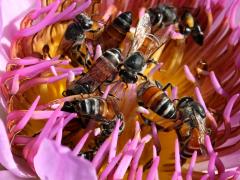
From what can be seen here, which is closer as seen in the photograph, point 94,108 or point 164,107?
point 94,108

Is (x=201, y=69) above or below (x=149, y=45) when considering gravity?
below

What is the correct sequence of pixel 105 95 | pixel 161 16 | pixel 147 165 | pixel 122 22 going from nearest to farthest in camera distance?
pixel 105 95, pixel 147 165, pixel 122 22, pixel 161 16

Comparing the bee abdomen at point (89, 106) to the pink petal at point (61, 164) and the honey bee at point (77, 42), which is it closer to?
the pink petal at point (61, 164)

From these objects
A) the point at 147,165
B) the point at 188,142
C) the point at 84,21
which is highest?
the point at 84,21

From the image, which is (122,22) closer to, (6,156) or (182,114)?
(182,114)

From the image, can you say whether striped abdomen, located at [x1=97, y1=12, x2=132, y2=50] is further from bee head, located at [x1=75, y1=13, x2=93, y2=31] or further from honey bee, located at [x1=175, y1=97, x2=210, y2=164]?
honey bee, located at [x1=175, y1=97, x2=210, y2=164]

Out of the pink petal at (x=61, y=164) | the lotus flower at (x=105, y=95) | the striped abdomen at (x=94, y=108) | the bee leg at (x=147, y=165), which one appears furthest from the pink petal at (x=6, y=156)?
the bee leg at (x=147, y=165)

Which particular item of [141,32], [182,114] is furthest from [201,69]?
[182,114]

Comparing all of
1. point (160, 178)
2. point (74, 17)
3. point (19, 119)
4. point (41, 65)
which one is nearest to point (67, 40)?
point (74, 17)
